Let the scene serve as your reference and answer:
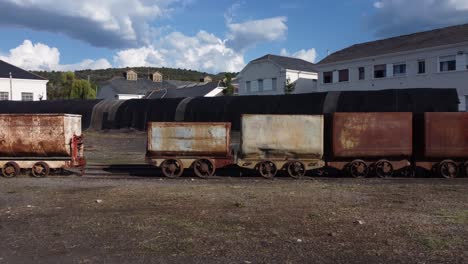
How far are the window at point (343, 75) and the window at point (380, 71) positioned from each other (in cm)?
337

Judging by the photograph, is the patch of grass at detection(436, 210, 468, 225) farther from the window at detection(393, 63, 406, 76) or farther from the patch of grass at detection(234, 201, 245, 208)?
the window at detection(393, 63, 406, 76)

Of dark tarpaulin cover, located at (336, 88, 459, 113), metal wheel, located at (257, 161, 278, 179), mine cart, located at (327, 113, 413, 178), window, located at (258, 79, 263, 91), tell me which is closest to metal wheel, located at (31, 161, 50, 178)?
metal wheel, located at (257, 161, 278, 179)

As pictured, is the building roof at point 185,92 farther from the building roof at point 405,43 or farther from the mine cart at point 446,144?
the mine cart at point 446,144

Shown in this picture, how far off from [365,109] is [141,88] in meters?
64.6

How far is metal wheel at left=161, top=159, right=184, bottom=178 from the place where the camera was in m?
15.7

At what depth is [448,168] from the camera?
1539 centimetres

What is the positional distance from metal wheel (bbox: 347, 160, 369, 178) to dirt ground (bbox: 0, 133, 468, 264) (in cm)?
174

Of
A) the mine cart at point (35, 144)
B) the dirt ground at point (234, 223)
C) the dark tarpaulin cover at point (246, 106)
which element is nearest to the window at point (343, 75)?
the dark tarpaulin cover at point (246, 106)

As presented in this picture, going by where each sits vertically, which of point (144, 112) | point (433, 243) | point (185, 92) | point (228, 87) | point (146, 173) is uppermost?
point (228, 87)

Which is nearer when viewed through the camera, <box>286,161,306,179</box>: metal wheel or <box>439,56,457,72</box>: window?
<box>286,161,306,179</box>: metal wheel

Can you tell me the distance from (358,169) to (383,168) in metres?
0.84

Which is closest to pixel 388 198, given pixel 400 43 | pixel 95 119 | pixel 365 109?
pixel 365 109

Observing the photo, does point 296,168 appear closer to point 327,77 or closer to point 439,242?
point 439,242

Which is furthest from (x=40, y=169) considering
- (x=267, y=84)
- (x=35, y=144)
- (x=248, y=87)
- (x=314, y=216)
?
(x=248, y=87)
